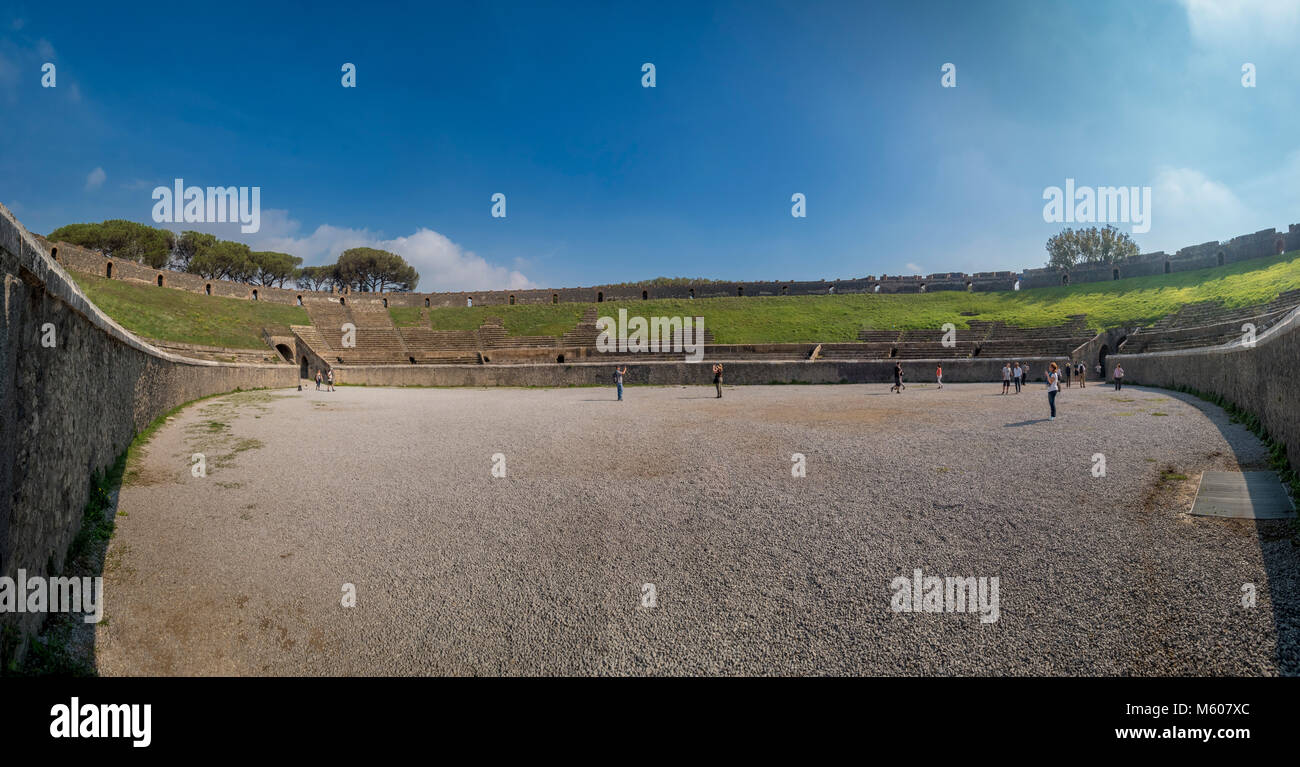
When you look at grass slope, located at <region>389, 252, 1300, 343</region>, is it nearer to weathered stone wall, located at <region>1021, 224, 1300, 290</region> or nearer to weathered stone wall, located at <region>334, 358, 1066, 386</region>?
weathered stone wall, located at <region>1021, 224, 1300, 290</region>

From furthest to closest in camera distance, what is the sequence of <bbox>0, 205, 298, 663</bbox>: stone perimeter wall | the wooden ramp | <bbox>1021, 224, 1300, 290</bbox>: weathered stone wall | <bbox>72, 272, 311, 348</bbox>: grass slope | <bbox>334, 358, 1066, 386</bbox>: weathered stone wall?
<bbox>1021, 224, 1300, 290</bbox>: weathered stone wall
<bbox>72, 272, 311, 348</bbox>: grass slope
<bbox>334, 358, 1066, 386</bbox>: weathered stone wall
the wooden ramp
<bbox>0, 205, 298, 663</bbox>: stone perimeter wall

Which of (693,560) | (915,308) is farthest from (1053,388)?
(915,308)

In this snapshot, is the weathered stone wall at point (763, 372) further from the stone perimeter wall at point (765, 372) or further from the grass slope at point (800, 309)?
the grass slope at point (800, 309)

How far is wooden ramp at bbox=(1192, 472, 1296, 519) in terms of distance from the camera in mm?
5988

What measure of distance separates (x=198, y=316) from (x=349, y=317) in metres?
11.7

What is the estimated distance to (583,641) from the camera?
15.5 feet

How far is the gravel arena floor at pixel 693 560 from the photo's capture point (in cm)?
441

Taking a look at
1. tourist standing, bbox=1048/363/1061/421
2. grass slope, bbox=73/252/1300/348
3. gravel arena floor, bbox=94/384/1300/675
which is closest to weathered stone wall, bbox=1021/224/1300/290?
grass slope, bbox=73/252/1300/348

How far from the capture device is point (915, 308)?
46.4 m

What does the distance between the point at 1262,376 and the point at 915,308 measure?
39.0 meters

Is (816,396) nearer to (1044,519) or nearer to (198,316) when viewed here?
(1044,519)

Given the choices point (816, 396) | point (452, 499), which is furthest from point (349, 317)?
point (452, 499)

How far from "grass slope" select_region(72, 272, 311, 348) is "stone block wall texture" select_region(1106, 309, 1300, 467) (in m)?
43.6
